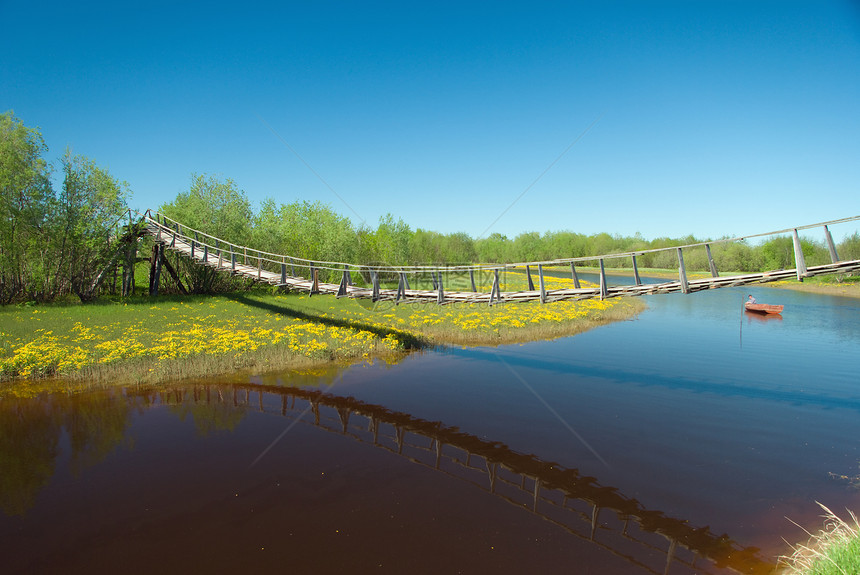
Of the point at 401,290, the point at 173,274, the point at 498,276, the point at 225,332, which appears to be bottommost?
the point at 225,332

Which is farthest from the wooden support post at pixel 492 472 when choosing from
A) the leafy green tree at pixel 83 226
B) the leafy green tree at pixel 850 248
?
the leafy green tree at pixel 850 248

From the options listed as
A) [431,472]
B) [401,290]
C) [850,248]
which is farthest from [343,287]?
[850,248]

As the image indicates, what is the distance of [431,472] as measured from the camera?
1050cm

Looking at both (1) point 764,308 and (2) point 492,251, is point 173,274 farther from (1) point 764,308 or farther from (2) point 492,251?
(2) point 492,251

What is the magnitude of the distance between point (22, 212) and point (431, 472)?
31.8 meters

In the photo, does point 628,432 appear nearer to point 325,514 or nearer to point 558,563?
point 558,563

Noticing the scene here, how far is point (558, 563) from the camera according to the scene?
7.36m

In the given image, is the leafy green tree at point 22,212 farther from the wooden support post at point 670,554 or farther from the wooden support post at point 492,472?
the wooden support post at point 670,554

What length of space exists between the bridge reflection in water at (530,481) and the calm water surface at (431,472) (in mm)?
49

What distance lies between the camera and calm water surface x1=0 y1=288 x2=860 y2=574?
7.63 metres

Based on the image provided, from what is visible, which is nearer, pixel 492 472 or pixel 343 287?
pixel 492 472

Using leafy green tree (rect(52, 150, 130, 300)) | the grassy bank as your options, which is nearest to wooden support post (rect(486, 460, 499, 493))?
the grassy bank

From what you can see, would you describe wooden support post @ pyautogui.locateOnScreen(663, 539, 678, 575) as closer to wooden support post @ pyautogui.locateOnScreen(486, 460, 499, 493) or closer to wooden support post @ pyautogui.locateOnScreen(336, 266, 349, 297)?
wooden support post @ pyautogui.locateOnScreen(486, 460, 499, 493)

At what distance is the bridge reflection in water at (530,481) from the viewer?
24.8 feet
